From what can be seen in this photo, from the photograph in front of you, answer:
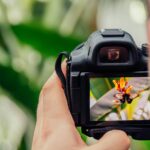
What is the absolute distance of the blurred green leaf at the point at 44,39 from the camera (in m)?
1.27

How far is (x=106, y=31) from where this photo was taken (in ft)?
2.19

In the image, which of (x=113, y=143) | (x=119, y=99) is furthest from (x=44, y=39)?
(x=113, y=143)

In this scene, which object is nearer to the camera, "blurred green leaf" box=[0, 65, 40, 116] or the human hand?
the human hand

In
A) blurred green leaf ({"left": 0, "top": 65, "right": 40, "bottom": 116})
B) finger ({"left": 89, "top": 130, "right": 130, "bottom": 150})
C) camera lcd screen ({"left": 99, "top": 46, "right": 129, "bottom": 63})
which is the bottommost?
blurred green leaf ({"left": 0, "top": 65, "right": 40, "bottom": 116})

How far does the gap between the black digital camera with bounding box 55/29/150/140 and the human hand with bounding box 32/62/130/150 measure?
0.08ft

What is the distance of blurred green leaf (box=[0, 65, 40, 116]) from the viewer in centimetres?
130

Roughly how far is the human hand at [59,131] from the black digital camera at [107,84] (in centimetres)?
3

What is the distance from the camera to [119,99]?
67 centimetres

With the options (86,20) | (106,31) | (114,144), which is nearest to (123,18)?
(86,20)

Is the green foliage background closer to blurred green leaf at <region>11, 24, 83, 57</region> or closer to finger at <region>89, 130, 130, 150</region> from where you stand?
blurred green leaf at <region>11, 24, 83, 57</region>

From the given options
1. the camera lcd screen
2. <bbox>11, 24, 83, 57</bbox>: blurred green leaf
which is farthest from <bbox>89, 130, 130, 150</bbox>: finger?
<bbox>11, 24, 83, 57</bbox>: blurred green leaf

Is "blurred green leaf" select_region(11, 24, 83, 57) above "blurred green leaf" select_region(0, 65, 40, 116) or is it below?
above

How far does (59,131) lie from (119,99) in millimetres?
110

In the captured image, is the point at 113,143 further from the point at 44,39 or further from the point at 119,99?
the point at 44,39
